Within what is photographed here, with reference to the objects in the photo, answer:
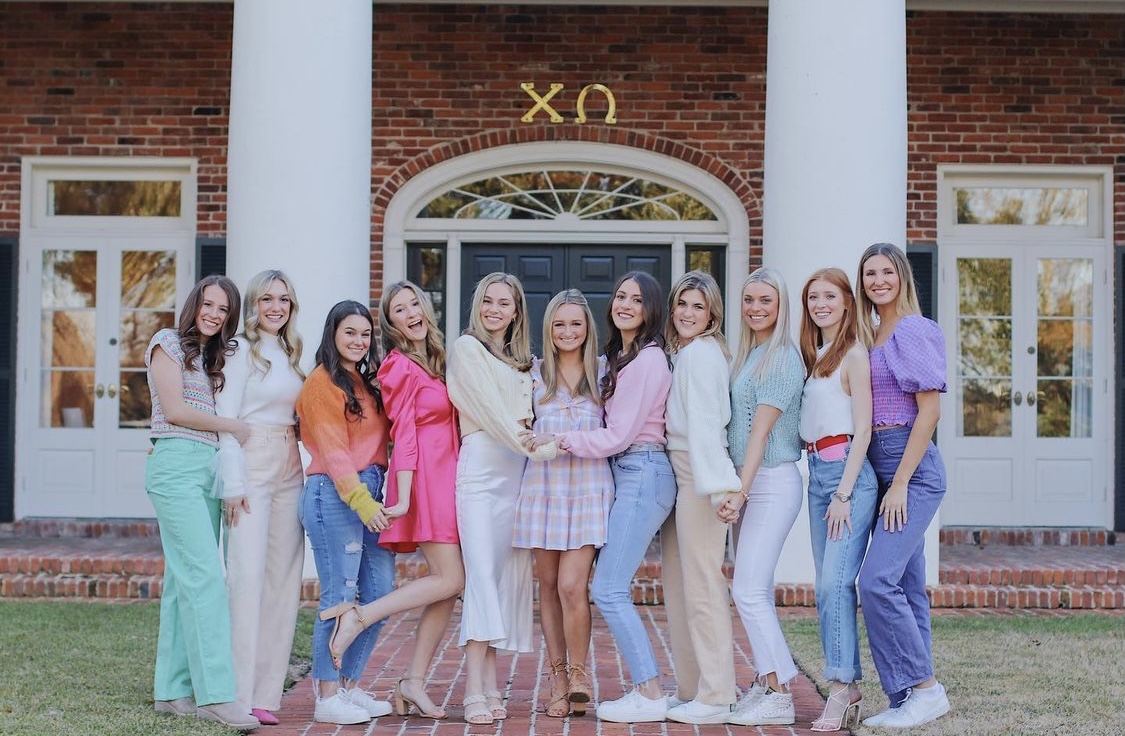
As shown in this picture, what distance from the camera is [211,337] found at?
499cm

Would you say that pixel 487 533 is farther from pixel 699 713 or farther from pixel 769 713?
pixel 769 713

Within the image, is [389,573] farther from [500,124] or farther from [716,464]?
[500,124]

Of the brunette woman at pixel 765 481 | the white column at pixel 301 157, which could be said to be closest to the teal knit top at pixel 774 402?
the brunette woman at pixel 765 481

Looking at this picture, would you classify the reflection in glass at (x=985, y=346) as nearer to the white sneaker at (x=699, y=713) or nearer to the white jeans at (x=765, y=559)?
the white jeans at (x=765, y=559)

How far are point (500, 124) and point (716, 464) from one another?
555 cm

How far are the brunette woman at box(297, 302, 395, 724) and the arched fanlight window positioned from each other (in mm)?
5057

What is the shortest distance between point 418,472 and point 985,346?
21.1 feet

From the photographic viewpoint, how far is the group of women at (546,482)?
16.0 ft

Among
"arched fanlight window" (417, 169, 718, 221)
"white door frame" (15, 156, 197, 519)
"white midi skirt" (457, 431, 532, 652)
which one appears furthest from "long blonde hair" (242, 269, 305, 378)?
"white door frame" (15, 156, 197, 519)

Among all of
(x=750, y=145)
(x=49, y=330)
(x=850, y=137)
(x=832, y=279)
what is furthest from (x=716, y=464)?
(x=49, y=330)

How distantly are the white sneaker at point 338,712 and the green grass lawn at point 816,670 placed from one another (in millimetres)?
400

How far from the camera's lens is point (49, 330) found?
1012 cm

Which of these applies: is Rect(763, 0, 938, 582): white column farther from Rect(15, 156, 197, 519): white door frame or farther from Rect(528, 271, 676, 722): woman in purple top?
Rect(15, 156, 197, 519): white door frame

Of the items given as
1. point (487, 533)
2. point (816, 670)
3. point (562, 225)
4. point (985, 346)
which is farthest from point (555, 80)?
point (487, 533)
